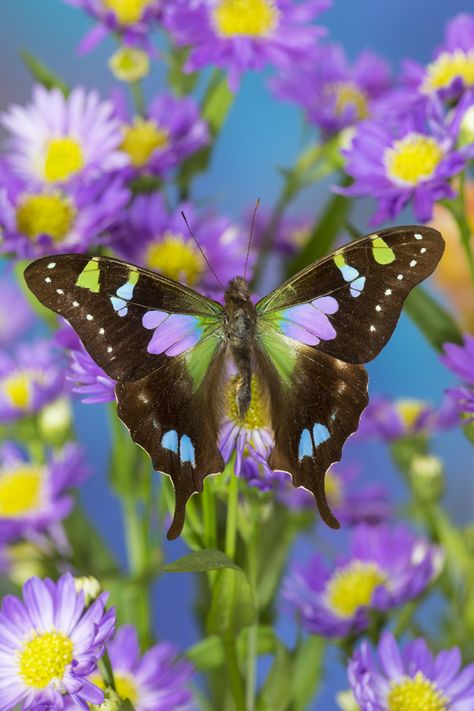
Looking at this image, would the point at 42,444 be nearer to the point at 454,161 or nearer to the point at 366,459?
the point at 454,161

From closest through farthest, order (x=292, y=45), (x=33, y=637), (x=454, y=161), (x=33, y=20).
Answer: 1. (x=33, y=637)
2. (x=454, y=161)
3. (x=292, y=45)
4. (x=33, y=20)

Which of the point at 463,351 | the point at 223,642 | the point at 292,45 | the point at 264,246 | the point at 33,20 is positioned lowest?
the point at 223,642

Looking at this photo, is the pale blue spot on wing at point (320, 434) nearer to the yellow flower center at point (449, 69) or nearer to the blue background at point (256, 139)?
the yellow flower center at point (449, 69)

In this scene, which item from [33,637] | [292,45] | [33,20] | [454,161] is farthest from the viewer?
[33,20]

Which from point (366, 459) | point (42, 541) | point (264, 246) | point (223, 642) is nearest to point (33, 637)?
point (223, 642)

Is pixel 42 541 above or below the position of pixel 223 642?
above

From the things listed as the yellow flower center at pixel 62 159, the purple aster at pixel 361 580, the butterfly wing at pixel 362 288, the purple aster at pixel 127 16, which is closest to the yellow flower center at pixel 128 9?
the purple aster at pixel 127 16
